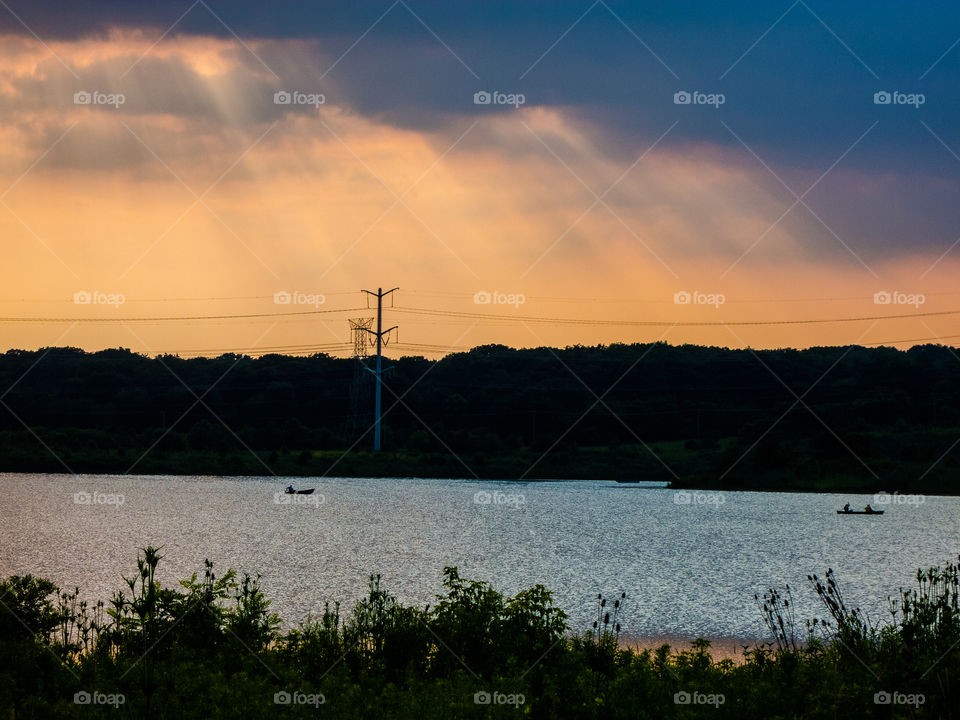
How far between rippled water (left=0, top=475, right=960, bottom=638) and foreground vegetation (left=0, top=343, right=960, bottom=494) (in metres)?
36.4

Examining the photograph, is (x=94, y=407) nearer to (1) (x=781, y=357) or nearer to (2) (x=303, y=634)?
(1) (x=781, y=357)

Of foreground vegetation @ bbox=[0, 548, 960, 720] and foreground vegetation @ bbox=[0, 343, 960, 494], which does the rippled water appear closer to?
foreground vegetation @ bbox=[0, 548, 960, 720]

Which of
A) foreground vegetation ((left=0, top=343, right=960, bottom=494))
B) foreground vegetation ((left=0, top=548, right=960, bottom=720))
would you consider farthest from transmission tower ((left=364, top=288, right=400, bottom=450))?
foreground vegetation ((left=0, top=548, right=960, bottom=720))

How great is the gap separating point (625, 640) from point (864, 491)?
114226 millimetres

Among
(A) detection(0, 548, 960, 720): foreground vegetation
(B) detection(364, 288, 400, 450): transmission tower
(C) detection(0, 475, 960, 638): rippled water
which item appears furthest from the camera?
(B) detection(364, 288, 400, 450): transmission tower

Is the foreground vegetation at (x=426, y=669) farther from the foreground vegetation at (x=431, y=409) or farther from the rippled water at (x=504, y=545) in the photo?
the foreground vegetation at (x=431, y=409)

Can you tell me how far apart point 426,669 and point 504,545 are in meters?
47.2

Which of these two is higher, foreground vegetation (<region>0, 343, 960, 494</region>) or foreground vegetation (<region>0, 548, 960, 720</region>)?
foreground vegetation (<region>0, 343, 960, 494</region>)

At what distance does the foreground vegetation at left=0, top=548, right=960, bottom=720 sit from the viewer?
13.1m

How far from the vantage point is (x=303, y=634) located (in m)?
18.2

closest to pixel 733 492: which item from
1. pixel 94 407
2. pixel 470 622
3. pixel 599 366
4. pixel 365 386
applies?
pixel 599 366

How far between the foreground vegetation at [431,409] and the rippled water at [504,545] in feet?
120

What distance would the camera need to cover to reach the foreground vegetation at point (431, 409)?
16438cm

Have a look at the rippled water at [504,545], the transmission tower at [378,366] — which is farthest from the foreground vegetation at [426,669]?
the transmission tower at [378,366]
